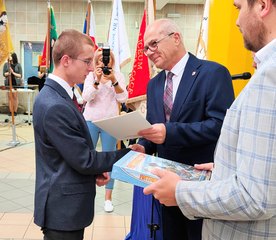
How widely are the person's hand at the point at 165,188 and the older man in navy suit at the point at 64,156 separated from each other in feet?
1.63

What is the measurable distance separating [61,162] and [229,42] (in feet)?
5.40

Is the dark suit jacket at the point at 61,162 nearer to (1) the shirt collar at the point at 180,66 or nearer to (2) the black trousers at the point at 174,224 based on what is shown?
(2) the black trousers at the point at 174,224

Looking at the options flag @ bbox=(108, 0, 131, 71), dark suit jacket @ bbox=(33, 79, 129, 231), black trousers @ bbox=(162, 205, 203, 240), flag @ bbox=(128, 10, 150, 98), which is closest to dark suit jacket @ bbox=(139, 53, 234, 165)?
black trousers @ bbox=(162, 205, 203, 240)

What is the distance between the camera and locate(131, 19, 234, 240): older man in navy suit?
1478mm

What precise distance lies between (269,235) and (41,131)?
0.96 metres

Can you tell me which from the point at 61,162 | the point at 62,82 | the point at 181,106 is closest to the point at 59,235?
the point at 61,162

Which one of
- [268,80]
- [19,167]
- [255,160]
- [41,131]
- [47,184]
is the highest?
[268,80]

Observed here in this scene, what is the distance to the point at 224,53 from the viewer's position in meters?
2.38

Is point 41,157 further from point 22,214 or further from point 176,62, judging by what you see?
point 22,214

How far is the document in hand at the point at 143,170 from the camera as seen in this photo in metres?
0.98

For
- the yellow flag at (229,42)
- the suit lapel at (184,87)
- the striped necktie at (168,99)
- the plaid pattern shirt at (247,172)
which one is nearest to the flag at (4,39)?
the yellow flag at (229,42)

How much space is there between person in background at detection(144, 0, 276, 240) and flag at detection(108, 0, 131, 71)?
3.12 metres

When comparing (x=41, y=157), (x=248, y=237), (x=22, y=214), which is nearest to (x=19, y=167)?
(x=22, y=214)

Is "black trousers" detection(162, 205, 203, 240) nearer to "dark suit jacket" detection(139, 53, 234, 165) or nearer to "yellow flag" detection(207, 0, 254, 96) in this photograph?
"dark suit jacket" detection(139, 53, 234, 165)
